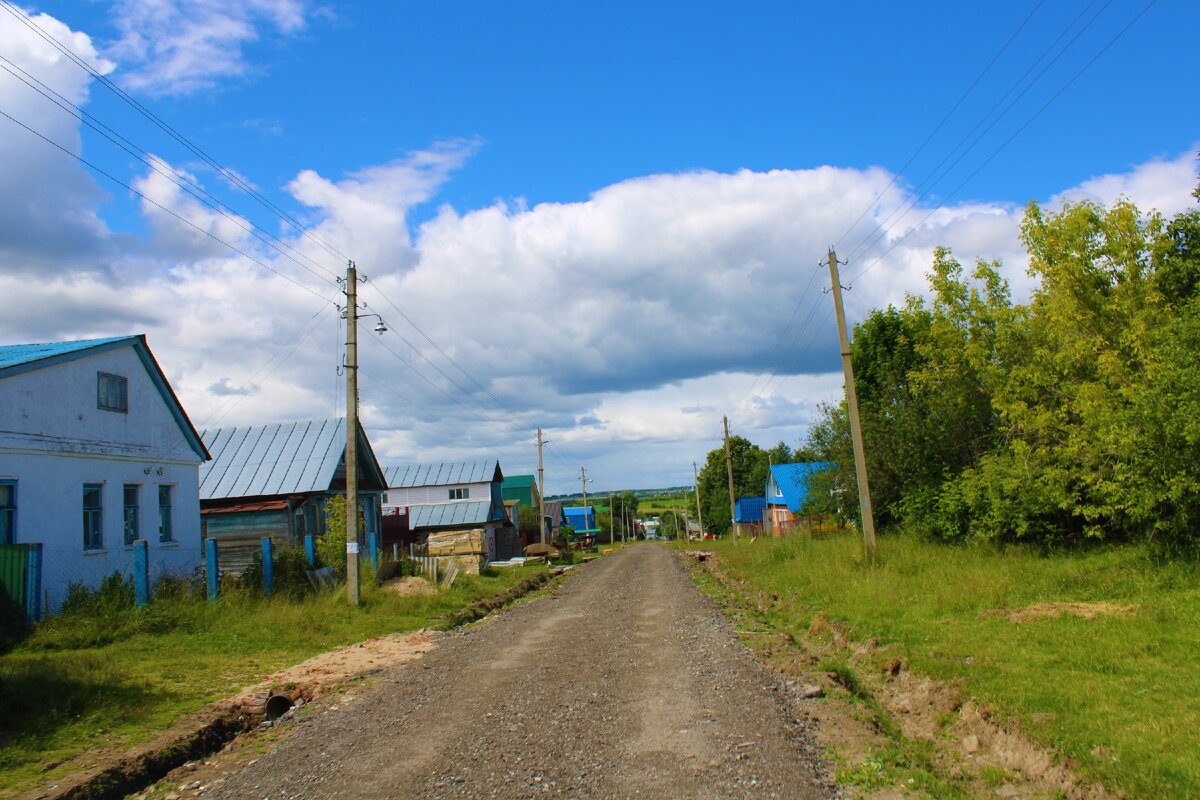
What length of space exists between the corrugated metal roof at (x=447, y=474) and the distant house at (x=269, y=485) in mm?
20936

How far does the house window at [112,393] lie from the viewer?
17922mm

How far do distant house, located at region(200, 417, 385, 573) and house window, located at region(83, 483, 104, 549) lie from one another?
7.00 metres

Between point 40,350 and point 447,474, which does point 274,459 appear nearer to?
point 40,350

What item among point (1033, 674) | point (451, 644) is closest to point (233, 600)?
point (451, 644)

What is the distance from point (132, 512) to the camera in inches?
746

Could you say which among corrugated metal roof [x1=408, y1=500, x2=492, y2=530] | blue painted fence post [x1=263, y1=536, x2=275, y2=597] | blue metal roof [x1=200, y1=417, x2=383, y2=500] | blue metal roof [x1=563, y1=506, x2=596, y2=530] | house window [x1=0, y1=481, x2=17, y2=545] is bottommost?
blue metal roof [x1=563, y1=506, x2=596, y2=530]

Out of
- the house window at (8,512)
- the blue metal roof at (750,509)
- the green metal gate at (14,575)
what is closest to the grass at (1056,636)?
the green metal gate at (14,575)

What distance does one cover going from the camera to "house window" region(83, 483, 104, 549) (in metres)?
17.3

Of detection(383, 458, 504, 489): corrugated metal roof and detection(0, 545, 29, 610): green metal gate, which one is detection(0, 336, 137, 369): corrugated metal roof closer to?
detection(0, 545, 29, 610): green metal gate

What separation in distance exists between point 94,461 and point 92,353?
2.24 meters

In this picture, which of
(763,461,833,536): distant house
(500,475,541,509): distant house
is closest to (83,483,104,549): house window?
(763,461,833,536): distant house

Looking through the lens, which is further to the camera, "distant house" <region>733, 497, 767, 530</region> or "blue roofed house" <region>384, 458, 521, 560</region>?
"distant house" <region>733, 497, 767, 530</region>

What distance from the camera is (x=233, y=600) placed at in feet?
54.4

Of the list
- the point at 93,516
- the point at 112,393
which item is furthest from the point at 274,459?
the point at 93,516
